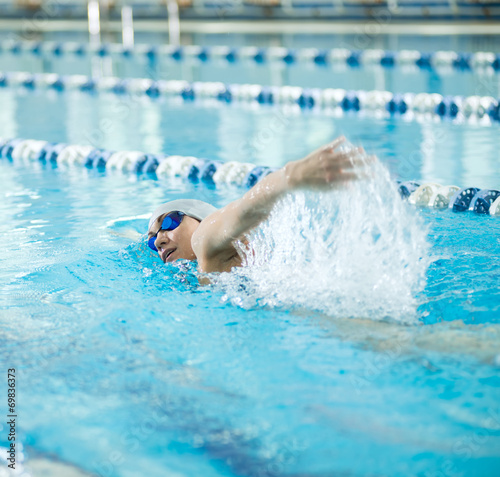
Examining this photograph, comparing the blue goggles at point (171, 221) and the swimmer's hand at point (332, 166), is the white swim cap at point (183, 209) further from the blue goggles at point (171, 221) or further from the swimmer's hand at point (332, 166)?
the swimmer's hand at point (332, 166)

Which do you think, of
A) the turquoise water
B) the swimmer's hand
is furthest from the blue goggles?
the swimmer's hand

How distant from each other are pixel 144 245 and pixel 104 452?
165cm

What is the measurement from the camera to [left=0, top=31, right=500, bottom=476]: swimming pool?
1.89 meters

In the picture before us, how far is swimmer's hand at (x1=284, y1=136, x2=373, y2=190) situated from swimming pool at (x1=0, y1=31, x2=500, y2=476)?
57cm

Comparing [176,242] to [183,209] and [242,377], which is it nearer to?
[183,209]

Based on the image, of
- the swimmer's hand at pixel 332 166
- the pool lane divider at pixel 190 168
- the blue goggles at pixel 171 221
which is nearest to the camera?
the swimmer's hand at pixel 332 166

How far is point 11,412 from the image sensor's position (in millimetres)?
2119

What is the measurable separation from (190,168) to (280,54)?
6820 mm

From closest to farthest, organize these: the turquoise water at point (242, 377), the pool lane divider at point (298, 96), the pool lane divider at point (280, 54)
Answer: the turquoise water at point (242, 377) < the pool lane divider at point (298, 96) < the pool lane divider at point (280, 54)

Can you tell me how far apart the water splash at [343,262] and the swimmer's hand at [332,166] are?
488mm

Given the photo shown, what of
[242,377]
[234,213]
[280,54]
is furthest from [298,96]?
[242,377]

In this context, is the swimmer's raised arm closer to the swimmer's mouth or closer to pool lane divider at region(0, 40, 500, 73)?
the swimmer's mouth

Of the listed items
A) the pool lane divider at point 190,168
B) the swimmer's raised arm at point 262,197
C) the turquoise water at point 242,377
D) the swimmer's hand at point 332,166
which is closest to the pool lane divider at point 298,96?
the pool lane divider at point 190,168

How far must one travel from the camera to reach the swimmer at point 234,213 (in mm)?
2006
